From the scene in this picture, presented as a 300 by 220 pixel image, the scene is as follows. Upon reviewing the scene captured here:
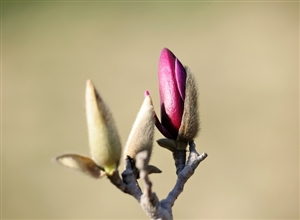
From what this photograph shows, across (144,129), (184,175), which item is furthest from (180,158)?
(144,129)

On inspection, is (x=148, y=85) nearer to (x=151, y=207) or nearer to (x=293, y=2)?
(x=293, y=2)

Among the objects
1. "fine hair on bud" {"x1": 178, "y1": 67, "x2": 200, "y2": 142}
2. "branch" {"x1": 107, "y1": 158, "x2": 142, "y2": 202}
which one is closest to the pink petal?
"fine hair on bud" {"x1": 178, "y1": 67, "x2": 200, "y2": 142}

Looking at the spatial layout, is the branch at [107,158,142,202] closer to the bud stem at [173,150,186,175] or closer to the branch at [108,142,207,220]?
the branch at [108,142,207,220]

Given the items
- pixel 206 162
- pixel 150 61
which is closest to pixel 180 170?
pixel 206 162

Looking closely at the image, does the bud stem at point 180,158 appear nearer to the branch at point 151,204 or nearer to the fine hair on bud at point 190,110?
the fine hair on bud at point 190,110

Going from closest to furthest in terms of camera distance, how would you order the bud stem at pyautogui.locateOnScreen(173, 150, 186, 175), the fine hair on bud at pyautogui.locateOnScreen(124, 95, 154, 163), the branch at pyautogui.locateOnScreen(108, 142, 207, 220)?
1. the branch at pyautogui.locateOnScreen(108, 142, 207, 220)
2. the fine hair on bud at pyautogui.locateOnScreen(124, 95, 154, 163)
3. the bud stem at pyautogui.locateOnScreen(173, 150, 186, 175)

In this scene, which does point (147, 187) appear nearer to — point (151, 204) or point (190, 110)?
point (151, 204)

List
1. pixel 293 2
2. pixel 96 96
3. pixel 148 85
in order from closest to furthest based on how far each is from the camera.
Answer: pixel 96 96 → pixel 148 85 → pixel 293 2
